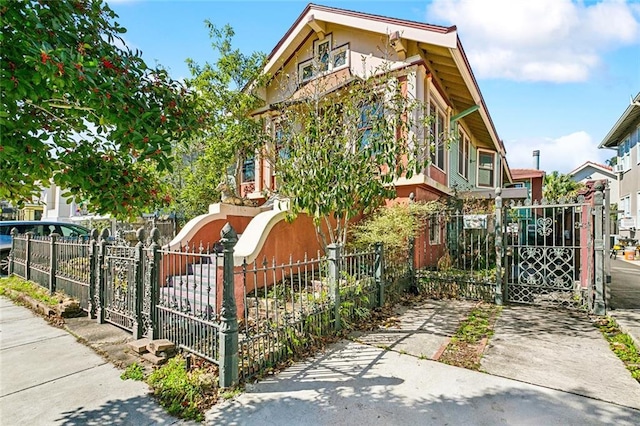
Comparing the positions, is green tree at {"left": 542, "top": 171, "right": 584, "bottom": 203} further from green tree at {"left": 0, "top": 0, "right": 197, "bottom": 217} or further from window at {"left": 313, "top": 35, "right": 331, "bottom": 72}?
green tree at {"left": 0, "top": 0, "right": 197, "bottom": 217}

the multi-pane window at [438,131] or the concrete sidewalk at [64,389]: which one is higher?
the multi-pane window at [438,131]

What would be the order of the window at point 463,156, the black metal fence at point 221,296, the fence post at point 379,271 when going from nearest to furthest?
the black metal fence at point 221,296 → the fence post at point 379,271 → the window at point 463,156

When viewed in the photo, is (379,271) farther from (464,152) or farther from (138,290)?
(464,152)

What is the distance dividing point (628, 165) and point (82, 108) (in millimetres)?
26680

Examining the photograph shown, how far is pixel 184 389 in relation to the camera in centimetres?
353

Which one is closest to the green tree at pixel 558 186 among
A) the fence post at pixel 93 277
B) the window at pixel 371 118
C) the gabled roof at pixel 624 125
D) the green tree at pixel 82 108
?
the gabled roof at pixel 624 125

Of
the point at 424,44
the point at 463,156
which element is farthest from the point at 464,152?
the point at 424,44

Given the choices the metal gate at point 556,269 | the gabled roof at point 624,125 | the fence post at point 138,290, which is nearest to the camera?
the fence post at point 138,290

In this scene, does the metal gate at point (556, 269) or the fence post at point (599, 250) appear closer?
the fence post at point (599, 250)

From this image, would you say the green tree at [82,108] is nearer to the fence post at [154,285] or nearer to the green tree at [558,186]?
the fence post at [154,285]

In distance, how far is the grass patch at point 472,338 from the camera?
14.1 feet

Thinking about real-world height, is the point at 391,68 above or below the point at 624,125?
below

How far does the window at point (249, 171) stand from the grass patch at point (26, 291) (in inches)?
284

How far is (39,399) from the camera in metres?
3.56
